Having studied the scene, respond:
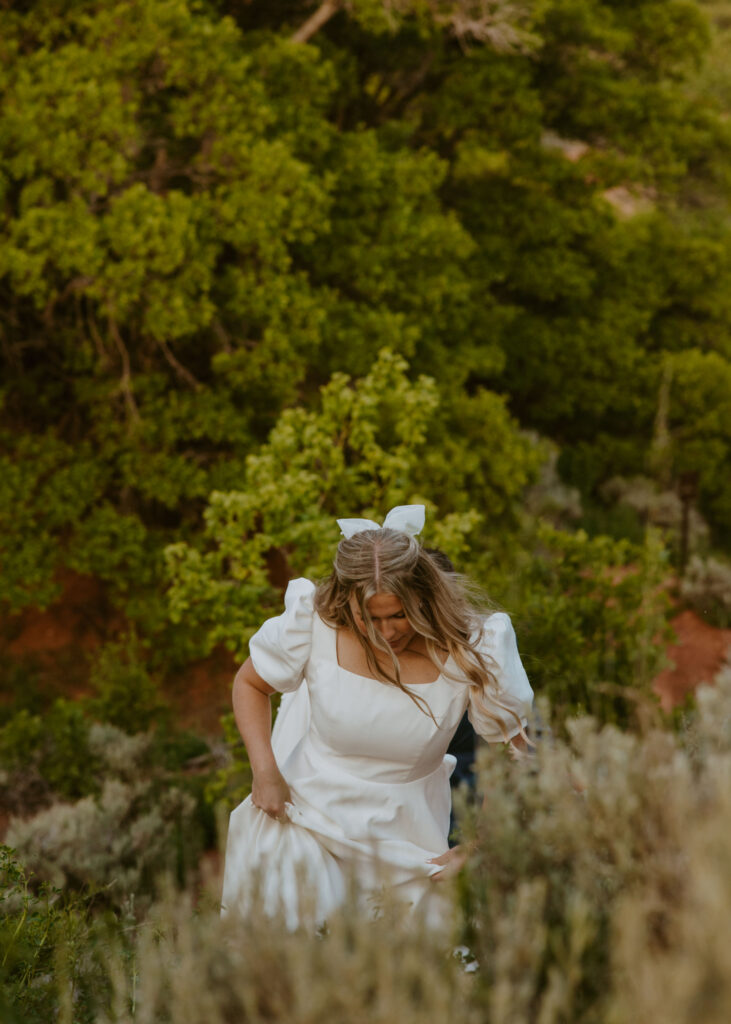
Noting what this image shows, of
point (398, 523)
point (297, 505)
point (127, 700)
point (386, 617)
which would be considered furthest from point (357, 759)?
point (127, 700)

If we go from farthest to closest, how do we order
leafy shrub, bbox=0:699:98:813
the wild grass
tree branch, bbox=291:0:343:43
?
tree branch, bbox=291:0:343:43 → leafy shrub, bbox=0:699:98:813 → the wild grass

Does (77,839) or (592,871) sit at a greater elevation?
(592,871)

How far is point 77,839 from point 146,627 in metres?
3.16

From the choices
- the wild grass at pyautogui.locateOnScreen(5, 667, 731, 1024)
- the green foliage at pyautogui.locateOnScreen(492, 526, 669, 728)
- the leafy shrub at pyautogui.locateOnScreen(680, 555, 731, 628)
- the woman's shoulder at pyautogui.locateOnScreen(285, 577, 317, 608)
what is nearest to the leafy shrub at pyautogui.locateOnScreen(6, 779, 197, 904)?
the green foliage at pyautogui.locateOnScreen(492, 526, 669, 728)

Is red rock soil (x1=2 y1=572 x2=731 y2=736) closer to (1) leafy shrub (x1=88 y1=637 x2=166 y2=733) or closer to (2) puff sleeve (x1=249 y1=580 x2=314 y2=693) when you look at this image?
(1) leafy shrub (x1=88 y1=637 x2=166 y2=733)

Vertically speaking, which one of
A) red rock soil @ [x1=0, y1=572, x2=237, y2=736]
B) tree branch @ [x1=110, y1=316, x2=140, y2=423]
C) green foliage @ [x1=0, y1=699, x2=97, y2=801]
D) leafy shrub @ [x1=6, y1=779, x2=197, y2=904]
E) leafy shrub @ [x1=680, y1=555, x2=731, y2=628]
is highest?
tree branch @ [x1=110, y1=316, x2=140, y2=423]

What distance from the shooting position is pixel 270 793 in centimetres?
293

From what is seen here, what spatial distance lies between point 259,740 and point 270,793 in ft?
0.49

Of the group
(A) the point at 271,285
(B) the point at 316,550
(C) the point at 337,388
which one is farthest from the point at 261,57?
(B) the point at 316,550

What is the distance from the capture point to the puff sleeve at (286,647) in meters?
3.05

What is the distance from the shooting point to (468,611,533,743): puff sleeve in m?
2.91

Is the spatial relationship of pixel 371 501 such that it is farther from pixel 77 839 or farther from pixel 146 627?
pixel 146 627

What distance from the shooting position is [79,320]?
895 cm

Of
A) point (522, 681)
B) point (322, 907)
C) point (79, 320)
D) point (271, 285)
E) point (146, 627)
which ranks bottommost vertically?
point (146, 627)
